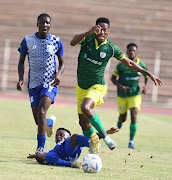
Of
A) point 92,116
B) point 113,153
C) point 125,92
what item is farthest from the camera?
point 125,92

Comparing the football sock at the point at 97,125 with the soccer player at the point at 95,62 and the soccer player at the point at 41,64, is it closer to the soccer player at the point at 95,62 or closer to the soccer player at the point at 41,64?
the soccer player at the point at 95,62

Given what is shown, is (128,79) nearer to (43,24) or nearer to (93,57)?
(93,57)

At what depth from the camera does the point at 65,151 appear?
6090 mm

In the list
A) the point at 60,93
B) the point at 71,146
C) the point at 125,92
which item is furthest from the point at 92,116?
the point at 60,93

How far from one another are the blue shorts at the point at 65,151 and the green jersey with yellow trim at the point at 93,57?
47.0 inches

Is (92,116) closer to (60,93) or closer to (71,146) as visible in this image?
(71,146)

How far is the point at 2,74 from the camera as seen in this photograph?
25.6 metres

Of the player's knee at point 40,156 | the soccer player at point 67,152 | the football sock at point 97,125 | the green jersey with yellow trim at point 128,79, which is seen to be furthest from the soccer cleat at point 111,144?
the green jersey with yellow trim at point 128,79

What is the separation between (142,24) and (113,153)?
21.4 metres

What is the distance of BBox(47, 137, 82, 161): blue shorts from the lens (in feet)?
19.9

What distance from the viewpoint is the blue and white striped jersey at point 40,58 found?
6.94m

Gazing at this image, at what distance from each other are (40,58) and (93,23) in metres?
21.8

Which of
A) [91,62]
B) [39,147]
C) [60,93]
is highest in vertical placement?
[91,62]

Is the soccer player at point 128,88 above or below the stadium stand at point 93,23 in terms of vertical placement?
below
